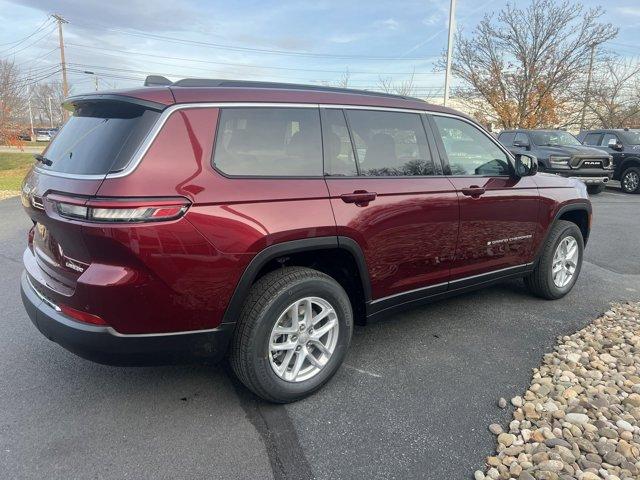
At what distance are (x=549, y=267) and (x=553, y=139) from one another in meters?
10.8

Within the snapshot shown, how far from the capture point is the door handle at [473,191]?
12.2ft

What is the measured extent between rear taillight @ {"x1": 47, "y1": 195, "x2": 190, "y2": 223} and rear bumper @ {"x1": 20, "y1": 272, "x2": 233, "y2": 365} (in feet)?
1.86

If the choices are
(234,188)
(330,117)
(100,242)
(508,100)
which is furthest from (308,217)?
(508,100)

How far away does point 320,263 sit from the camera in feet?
10.5

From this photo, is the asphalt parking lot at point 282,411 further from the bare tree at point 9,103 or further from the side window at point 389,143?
the bare tree at point 9,103

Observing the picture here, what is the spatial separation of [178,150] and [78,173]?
55 cm

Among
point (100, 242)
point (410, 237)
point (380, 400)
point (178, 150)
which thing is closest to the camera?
point (100, 242)

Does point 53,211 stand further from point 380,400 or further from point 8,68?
point 8,68

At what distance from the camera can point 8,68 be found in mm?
23359

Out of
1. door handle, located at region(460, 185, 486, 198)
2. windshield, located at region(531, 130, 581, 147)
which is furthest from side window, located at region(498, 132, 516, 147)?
door handle, located at region(460, 185, 486, 198)

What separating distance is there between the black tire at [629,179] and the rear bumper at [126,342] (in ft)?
50.5

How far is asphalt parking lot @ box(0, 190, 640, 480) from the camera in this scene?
2.42 metres

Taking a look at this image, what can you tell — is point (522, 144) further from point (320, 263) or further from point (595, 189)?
point (320, 263)

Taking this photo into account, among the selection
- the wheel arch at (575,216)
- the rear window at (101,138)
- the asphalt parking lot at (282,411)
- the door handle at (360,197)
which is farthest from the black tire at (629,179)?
→ the rear window at (101,138)
